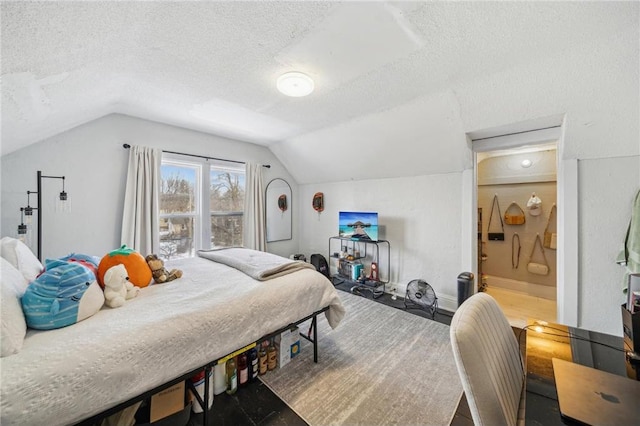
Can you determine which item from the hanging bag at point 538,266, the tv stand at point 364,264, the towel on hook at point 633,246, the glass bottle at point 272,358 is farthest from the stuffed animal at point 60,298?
the hanging bag at point 538,266

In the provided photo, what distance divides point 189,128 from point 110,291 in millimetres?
2657

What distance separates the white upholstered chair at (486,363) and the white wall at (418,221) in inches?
86.5

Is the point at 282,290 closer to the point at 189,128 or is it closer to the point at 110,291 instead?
the point at 110,291

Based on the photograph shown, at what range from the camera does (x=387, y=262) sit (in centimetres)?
362

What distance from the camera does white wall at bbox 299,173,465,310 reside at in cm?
298

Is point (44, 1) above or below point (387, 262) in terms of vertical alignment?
above

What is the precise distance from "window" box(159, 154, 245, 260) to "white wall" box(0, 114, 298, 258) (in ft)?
1.41

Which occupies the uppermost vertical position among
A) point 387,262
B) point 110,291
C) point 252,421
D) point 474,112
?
point 474,112

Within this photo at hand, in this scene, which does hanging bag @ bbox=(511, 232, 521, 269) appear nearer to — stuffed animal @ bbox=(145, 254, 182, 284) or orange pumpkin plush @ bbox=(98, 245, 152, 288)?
stuffed animal @ bbox=(145, 254, 182, 284)

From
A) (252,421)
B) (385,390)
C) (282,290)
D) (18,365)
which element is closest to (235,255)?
(282,290)

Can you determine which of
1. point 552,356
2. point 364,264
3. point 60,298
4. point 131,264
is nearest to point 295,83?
point 131,264

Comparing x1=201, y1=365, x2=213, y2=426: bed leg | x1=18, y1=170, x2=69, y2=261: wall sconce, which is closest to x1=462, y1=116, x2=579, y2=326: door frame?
x1=201, y1=365, x2=213, y2=426: bed leg

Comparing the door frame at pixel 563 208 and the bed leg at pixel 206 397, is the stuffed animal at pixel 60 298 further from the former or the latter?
the door frame at pixel 563 208

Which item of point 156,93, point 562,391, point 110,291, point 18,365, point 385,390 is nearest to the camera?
point 562,391
